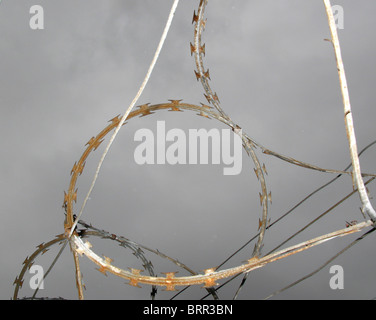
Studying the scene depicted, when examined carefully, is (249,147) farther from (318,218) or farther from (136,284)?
(136,284)

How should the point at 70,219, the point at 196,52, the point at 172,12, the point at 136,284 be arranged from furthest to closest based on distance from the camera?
the point at 196,52, the point at 70,219, the point at 136,284, the point at 172,12

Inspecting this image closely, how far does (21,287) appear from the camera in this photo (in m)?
7.04

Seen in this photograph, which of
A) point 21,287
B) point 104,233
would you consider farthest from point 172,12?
point 21,287

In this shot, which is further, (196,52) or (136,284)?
(196,52)
